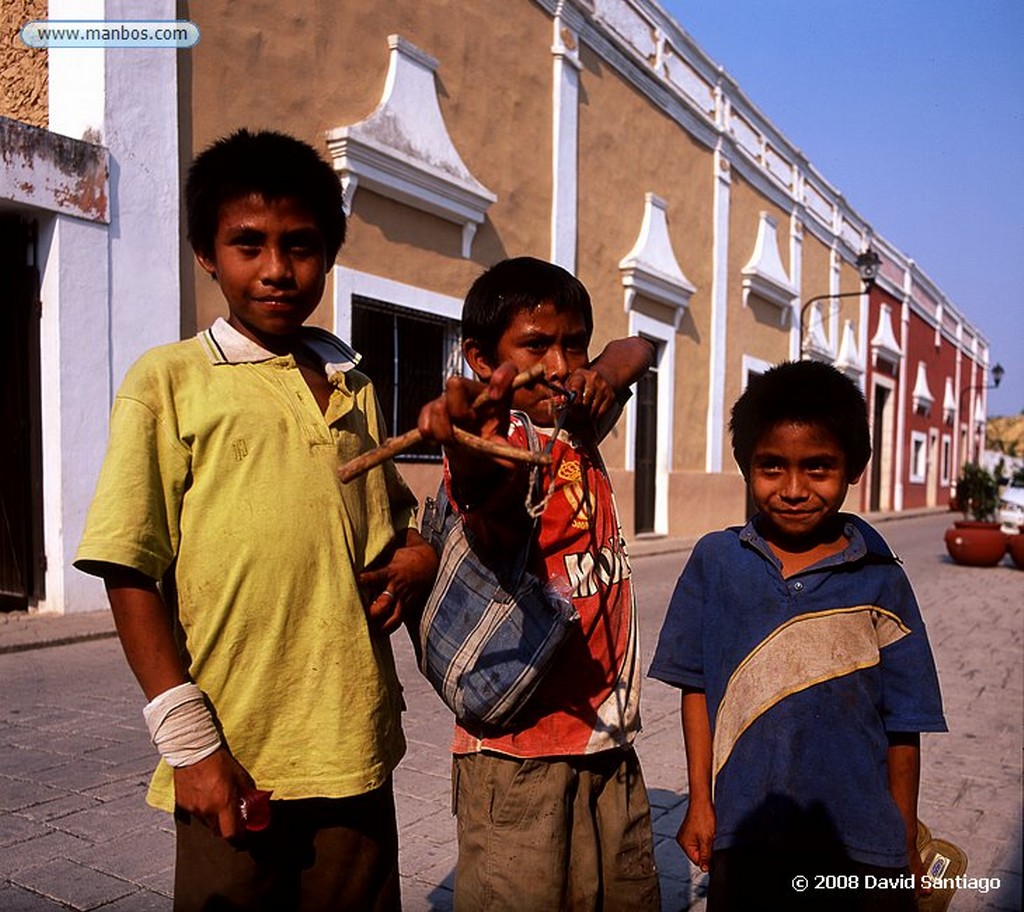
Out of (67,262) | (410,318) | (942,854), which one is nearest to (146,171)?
(67,262)

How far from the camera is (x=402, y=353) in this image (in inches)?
333

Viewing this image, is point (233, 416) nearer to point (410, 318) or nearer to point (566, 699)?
point (566, 699)

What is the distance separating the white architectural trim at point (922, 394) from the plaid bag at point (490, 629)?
29260 mm

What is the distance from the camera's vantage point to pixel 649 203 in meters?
12.8

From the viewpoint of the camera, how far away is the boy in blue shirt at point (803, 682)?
1653mm

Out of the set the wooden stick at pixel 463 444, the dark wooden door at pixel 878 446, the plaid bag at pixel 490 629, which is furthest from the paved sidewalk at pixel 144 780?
the dark wooden door at pixel 878 446

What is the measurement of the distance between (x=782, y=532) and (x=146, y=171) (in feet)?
19.2

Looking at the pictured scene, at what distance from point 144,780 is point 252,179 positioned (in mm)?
2765

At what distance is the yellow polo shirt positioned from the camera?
1.35m

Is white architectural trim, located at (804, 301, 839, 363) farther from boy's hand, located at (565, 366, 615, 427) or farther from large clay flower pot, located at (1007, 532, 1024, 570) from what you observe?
boy's hand, located at (565, 366, 615, 427)

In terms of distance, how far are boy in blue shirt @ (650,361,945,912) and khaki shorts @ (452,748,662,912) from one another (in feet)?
0.69

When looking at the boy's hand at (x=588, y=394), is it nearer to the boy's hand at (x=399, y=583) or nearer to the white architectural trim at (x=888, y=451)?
the boy's hand at (x=399, y=583)

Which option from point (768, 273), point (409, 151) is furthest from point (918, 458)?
point (409, 151)

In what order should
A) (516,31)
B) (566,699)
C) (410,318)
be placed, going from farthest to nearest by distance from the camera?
1. (516,31)
2. (410,318)
3. (566,699)
